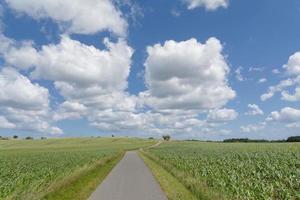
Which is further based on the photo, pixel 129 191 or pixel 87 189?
pixel 87 189

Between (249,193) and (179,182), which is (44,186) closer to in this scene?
(179,182)

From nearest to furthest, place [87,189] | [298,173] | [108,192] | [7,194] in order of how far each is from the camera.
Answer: [7,194]
[108,192]
[87,189]
[298,173]

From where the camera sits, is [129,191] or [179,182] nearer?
[129,191]

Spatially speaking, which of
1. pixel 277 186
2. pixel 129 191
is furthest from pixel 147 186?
pixel 277 186

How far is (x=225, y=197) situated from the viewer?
14070 mm

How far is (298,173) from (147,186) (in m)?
8.45

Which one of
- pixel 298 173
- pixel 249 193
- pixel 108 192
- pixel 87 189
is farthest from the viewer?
pixel 298 173

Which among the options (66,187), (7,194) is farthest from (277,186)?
(7,194)

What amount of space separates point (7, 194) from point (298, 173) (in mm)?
15099

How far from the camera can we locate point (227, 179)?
19.1 metres

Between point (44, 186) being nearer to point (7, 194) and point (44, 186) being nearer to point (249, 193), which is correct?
point (7, 194)

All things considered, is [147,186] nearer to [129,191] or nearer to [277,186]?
[129,191]

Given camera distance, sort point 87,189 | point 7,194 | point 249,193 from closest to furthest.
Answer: point 249,193 < point 7,194 < point 87,189

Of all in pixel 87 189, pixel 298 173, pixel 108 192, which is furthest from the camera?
pixel 298 173
